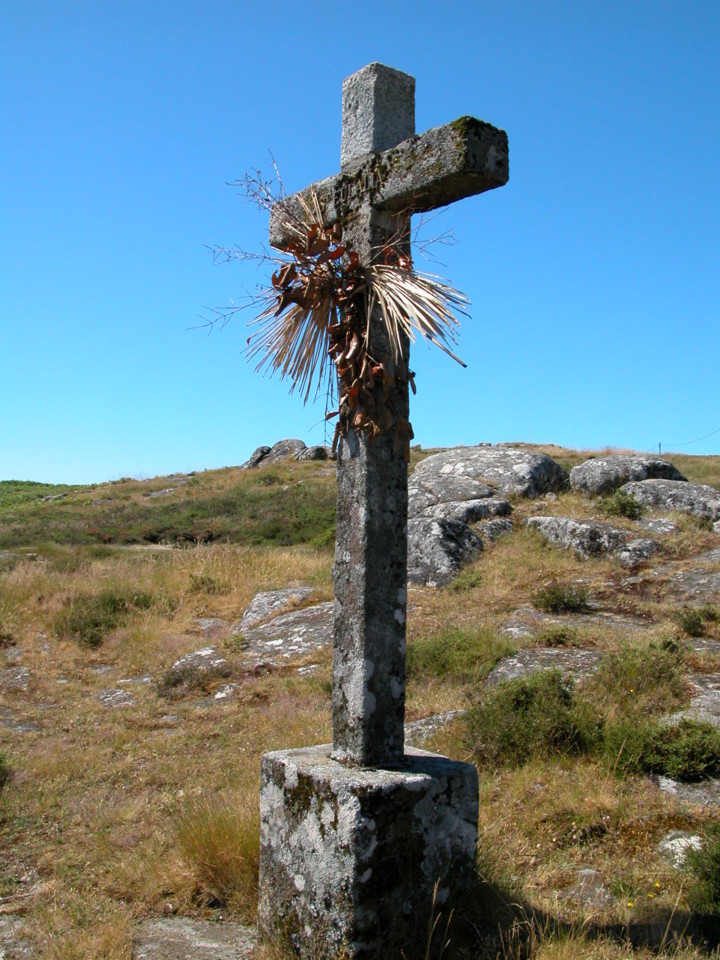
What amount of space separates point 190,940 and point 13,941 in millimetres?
979

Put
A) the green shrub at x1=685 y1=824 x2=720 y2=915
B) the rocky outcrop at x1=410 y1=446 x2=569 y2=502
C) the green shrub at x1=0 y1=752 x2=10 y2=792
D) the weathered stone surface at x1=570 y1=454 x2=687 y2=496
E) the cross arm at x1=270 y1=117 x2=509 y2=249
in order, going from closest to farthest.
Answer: the cross arm at x1=270 y1=117 x2=509 y2=249
the green shrub at x1=685 y1=824 x2=720 y2=915
the green shrub at x1=0 y1=752 x2=10 y2=792
the rocky outcrop at x1=410 y1=446 x2=569 y2=502
the weathered stone surface at x1=570 y1=454 x2=687 y2=496

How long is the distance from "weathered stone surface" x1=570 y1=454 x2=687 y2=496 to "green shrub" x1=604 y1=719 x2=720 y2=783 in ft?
30.9

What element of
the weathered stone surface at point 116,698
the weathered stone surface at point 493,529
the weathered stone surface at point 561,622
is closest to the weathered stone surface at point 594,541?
the weathered stone surface at point 493,529

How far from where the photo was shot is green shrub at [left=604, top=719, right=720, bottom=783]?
5.67 metres

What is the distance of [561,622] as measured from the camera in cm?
951

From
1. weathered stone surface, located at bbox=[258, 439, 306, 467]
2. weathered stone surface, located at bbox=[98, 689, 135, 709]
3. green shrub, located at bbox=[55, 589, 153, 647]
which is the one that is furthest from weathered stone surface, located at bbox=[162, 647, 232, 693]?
weathered stone surface, located at bbox=[258, 439, 306, 467]

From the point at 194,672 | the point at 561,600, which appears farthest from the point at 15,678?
the point at 561,600

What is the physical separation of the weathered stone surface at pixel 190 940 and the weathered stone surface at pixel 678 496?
11563 millimetres

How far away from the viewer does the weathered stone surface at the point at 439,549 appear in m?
12.1

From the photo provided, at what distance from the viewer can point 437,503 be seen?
1481 cm

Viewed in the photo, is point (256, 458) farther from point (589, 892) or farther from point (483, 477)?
point (589, 892)

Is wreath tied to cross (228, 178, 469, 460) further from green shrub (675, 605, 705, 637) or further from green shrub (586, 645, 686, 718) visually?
green shrub (675, 605, 705, 637)

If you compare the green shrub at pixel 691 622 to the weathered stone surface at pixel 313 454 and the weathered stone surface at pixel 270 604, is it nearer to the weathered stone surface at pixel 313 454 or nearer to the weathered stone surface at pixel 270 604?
the weathered stone surface at pixel 270 604

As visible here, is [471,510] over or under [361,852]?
over
